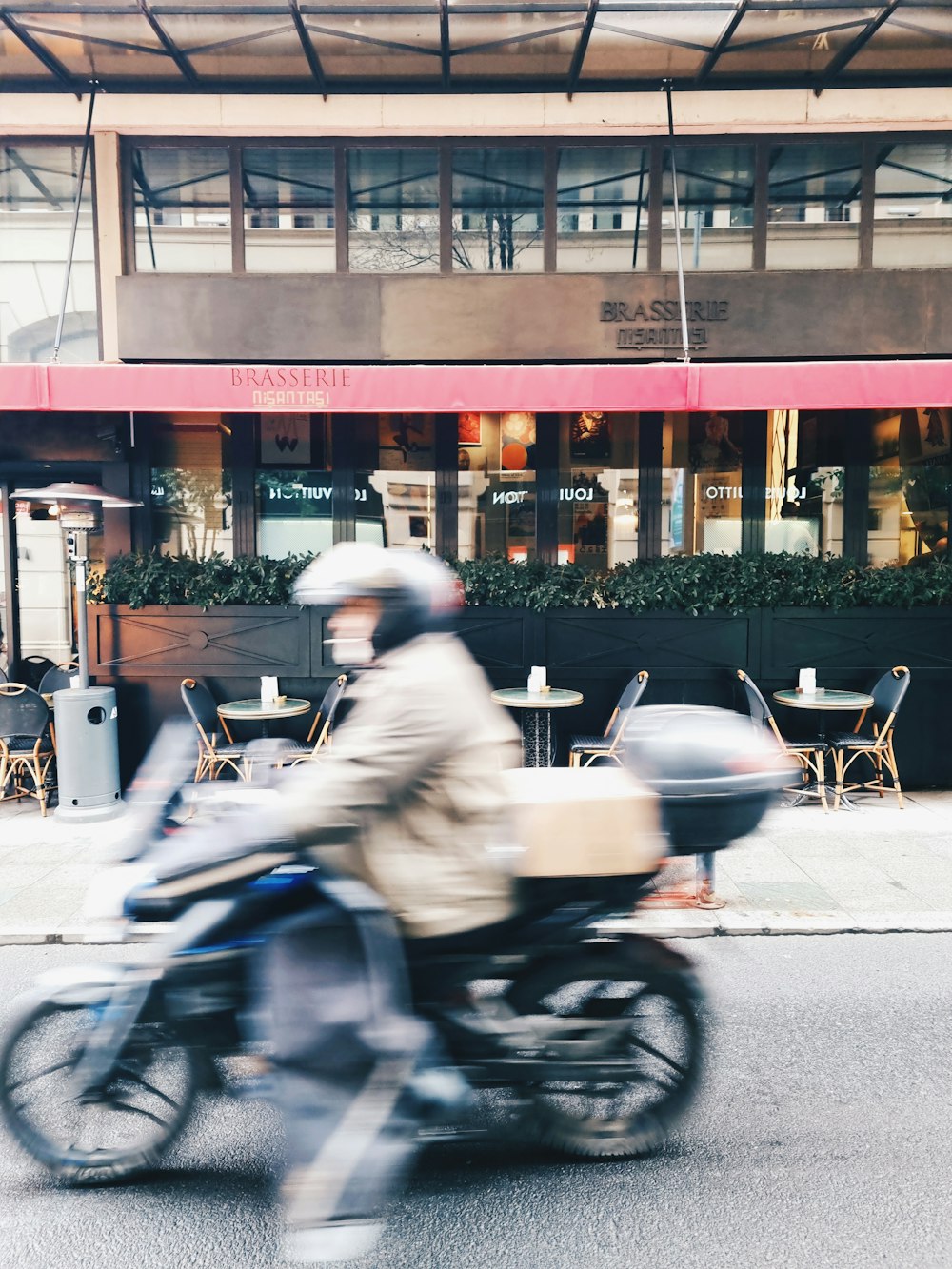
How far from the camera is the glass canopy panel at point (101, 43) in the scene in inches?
303

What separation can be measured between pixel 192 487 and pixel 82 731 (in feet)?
10.5

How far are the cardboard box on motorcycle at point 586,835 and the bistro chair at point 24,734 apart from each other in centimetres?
636

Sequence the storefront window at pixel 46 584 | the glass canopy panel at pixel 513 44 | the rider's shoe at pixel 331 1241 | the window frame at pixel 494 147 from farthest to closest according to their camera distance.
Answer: the storefront window at pixel 46 584, the window frame at pixel 494 147, the glass canopy panel at pixel 513 44, the rider's shoe at pixel 331 1241

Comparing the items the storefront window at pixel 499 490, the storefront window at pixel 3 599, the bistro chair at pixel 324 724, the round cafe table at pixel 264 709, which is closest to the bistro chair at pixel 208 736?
the round cafe table at pixel 264 709

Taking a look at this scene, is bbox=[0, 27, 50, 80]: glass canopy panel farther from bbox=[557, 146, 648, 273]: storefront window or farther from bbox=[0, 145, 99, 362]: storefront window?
bbox=[557, 146, 648, 273]: storefront window

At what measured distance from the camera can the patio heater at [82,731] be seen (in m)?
7.15

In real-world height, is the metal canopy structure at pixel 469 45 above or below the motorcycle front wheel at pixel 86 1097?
above

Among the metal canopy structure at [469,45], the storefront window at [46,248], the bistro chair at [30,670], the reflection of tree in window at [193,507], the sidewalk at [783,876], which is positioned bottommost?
the sidewalk at [783,876]

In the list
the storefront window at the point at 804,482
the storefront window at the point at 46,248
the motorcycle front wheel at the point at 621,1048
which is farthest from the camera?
the storefront window at the point at 804,482

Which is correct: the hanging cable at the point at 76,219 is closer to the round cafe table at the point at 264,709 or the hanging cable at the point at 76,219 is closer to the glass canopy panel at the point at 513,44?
the glass canopy panel at the point at 513,44

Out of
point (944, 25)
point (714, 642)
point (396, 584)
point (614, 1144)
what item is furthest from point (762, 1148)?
point (944, 25)

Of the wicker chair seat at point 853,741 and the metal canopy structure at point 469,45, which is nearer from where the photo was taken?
the wicker chair seat at point 853,741

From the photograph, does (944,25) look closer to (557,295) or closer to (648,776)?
(557,295)

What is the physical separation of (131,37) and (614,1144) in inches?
380
